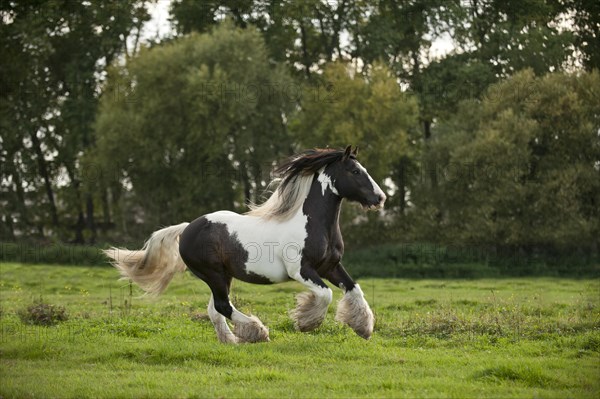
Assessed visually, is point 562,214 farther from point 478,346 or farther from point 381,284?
point 478,346

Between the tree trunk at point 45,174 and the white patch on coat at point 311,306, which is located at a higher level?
the tree trunk at point 45,174

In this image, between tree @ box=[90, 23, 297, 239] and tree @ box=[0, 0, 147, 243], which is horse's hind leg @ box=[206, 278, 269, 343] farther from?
tree @ box=[0, 0, 147, 243]

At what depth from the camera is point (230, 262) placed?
12.5 meters

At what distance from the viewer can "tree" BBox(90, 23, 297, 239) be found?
3862 cm

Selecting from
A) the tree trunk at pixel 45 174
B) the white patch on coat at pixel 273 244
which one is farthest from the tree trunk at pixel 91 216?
the white patch on coat at pixel 273 244

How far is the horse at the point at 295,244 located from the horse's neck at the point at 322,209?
16mm

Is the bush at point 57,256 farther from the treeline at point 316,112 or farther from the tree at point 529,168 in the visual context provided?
the tree at point 529,168

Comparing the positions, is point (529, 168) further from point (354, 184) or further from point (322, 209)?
point (322, 209)

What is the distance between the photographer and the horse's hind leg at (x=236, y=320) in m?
12.2

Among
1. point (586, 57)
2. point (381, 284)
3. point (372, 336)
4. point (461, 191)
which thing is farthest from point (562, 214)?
point (372, 336)

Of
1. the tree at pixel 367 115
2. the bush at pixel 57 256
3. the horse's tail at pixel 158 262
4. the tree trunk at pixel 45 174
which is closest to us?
the horse's tail at pixel 158 262

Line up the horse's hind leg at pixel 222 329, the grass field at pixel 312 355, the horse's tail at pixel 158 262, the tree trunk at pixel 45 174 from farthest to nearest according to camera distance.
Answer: the tree trunk at pixel 45 174, the horse's tail at pixel 158 262, the horse's hind leg at pixel 222 329, the grass field at pixel 312 355

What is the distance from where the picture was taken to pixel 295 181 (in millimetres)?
12578

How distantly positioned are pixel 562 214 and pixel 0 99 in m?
32.8
